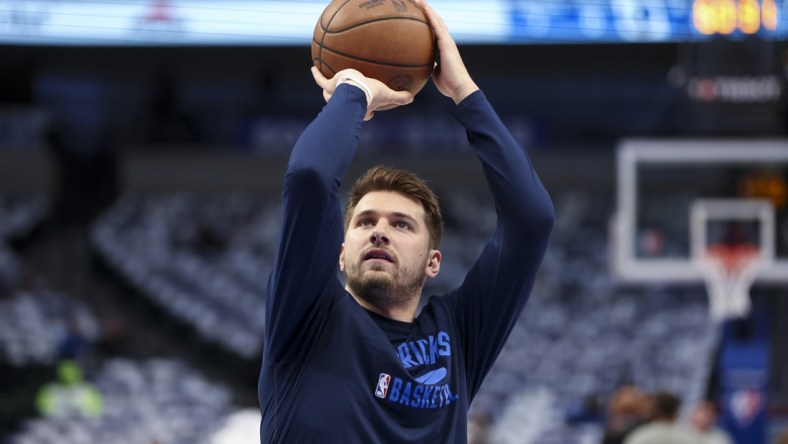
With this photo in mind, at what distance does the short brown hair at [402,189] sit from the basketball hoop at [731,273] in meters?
8.50

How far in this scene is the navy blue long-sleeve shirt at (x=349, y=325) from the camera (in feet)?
8.20

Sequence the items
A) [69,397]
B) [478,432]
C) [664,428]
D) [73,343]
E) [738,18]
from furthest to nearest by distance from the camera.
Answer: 1. [73,343]
2. [69,397]
3. [738,18]
4. [478,432]
5. [664,428]

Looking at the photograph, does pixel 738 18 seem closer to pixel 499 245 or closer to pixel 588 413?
pixel 588 413

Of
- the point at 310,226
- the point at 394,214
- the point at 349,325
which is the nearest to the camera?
the point at 310,226

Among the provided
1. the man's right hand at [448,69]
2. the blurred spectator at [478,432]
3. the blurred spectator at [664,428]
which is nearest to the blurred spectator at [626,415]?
the blurred spectator at [664,428]

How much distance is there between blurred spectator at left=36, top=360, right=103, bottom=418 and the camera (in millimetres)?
14039

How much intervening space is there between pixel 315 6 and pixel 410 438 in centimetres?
864

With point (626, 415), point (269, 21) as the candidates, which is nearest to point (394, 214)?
point (626, 415)

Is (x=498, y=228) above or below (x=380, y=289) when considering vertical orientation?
above

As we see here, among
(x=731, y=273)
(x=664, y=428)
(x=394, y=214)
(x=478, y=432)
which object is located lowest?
(x=394, y=214)

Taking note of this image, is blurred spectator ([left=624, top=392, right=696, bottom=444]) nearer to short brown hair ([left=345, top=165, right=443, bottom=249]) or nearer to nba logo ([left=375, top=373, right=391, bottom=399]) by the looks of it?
short brown hair ([left=345, top=165, right=443, bottom=249])

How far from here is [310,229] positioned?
2482 mm

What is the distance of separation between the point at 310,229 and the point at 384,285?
0.25 meters

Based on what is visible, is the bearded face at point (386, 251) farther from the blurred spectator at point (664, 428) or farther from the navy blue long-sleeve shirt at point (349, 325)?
the blurred spectator at point (664, 428)
